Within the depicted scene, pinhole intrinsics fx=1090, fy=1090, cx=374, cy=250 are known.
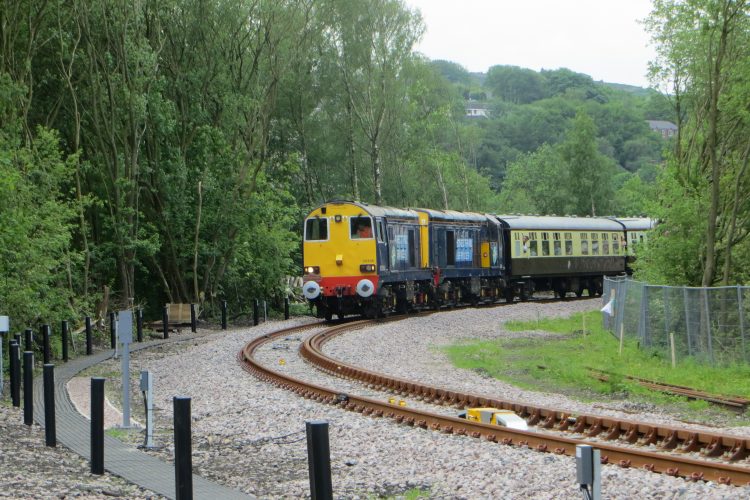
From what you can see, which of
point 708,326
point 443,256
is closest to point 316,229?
point 443,256

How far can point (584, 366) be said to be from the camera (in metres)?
19.5

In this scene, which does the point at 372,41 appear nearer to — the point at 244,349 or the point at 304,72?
the point at 304,72

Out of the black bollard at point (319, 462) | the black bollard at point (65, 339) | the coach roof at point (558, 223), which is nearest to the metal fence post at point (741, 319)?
the black bollard at point (65, 339)

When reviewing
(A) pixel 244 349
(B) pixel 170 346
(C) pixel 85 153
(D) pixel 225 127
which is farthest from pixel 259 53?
(A) pixel 244 349

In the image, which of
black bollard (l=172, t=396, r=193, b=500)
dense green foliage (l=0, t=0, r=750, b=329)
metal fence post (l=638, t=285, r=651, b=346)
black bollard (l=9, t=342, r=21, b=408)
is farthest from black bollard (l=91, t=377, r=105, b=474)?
metal fence post (l=638, t=285, r=651, b=346)

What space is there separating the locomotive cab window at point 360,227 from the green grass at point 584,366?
5887 millimetres

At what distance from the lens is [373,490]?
29.8ft

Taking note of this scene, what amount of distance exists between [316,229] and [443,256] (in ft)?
20.0

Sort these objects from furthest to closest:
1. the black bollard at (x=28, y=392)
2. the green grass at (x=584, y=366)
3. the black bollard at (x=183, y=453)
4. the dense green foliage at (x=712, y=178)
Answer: the dense green foliage at (x=712, y=178)
the green grass at (x=584, y=366)
the black bollard at (x=28, y=392)
the black bollard at (x=183, y=453)

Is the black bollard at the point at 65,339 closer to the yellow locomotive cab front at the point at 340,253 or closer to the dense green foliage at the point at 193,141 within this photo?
the dense green foliage at the point at 193,141

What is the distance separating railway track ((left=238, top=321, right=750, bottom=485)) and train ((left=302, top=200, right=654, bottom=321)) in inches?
545

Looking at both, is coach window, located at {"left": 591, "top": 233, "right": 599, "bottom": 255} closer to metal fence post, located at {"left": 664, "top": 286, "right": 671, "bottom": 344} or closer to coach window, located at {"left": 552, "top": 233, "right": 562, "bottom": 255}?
coach window, located at {"left": 552, "top": 233, "right": 562, "bottom": 255}

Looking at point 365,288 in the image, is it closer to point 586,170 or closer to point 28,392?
point 28,392

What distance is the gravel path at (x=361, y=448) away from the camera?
28.9ft
